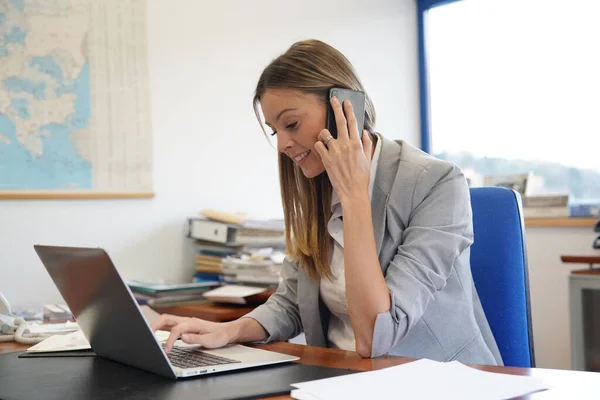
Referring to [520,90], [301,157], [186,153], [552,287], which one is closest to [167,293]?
[186,153]

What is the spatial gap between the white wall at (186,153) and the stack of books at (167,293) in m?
0.16

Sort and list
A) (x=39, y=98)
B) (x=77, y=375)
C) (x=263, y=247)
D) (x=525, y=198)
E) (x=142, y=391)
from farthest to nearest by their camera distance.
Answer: (x=525, y=198), (x=263, y=247), (x=39, y=98), (x=77, y=375), (x=142, y=391)

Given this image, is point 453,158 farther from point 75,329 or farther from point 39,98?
point 75,329

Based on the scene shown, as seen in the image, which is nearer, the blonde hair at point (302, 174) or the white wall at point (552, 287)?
the blonde hair at point (302, 174)

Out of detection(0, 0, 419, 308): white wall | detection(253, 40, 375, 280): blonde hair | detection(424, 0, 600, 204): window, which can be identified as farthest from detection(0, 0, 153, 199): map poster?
detection(424, 0, 600, 204): window

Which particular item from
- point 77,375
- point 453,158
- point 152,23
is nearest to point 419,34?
point 453,158

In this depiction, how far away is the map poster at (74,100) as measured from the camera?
2229 mm

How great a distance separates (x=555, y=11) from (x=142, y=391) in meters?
2.73

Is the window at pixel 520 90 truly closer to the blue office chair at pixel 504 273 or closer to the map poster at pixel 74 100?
the map poster at pixel 74 100

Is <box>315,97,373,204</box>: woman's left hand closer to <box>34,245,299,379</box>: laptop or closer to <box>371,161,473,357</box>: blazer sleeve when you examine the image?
<box>371,161,473,357</box>: blazer sleeve

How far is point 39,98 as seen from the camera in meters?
2.27

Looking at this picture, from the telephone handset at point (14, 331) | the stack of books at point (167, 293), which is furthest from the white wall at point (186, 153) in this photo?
the telephone handset at point (14, 331)

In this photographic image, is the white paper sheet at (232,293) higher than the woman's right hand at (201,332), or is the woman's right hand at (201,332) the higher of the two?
the woman's right hand at (201,332)

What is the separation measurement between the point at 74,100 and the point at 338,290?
1.29 metres
